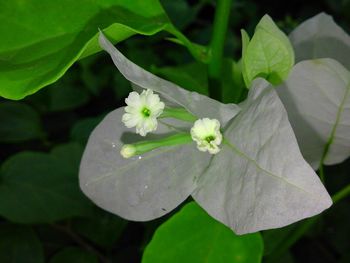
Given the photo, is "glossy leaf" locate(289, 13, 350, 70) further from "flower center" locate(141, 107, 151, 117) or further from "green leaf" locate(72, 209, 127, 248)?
"green leaf" locate(72, 209, 127, 248)

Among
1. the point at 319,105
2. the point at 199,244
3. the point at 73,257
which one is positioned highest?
the point at 319,105

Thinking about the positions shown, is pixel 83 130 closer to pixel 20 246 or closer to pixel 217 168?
pixel 20 246

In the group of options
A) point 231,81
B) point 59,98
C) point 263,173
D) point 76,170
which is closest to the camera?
point 263,173

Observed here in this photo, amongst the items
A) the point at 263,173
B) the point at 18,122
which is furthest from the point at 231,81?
the point at 18,122

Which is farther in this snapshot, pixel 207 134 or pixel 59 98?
pixel 59 98

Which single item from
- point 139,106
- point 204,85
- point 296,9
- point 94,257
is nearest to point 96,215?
point 94,257
